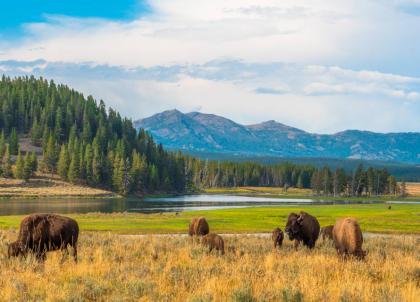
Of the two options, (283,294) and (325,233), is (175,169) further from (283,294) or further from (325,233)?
(283,294)

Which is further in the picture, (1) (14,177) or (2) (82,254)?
(1) (14,177)

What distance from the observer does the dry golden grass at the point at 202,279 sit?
13.5m

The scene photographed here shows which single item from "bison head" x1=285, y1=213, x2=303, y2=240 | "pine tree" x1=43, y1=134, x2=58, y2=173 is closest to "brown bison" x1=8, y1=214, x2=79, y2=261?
"bison head" x1=285, y1=213, x2=303, y2=240

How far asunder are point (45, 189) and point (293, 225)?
133955mm

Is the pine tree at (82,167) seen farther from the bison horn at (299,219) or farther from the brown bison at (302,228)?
the bison horn at (299,219)

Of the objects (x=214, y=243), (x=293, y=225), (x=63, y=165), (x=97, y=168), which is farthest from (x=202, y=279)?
(x=97, y=168)

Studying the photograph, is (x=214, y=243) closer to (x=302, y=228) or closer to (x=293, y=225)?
(x=293, y=225)

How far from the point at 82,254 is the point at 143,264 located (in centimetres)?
374

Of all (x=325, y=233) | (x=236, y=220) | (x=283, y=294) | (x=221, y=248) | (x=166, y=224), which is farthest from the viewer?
(x=236, y=220)

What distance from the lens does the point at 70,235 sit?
20.2 meters

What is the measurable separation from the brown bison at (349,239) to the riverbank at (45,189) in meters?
123

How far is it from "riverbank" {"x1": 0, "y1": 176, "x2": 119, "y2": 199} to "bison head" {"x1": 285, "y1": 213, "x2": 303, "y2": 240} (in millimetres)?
118453

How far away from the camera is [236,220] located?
58.1 metres

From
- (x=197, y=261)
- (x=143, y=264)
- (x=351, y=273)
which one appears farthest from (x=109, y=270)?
(x=351, y=273)
